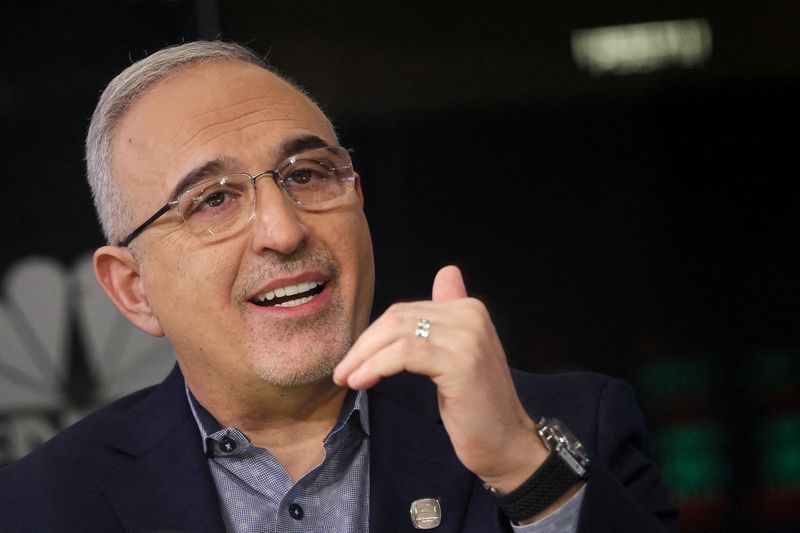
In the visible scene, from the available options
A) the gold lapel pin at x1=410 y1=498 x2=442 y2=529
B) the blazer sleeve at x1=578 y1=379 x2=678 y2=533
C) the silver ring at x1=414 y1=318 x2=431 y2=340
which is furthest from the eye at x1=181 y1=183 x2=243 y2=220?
the blazer sleeve at x1=578 y1=379 x2=678 y2=533

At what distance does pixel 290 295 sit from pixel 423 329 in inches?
16.1

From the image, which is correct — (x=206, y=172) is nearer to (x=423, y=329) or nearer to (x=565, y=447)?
(x=423, y=329)

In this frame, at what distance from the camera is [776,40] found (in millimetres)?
2871

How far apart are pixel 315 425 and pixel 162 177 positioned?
1.84ft

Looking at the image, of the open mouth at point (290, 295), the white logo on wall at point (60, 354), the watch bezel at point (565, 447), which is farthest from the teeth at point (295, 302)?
the white logo on wall at point (60, 354)

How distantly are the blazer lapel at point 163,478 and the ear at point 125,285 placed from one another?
18 cm

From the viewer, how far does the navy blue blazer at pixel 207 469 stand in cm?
193

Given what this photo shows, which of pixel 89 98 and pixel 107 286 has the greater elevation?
pixel 89 98

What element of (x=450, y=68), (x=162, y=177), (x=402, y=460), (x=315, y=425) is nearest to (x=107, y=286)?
(x=162, y=177)

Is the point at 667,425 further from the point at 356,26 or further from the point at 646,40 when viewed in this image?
the point at 356,26

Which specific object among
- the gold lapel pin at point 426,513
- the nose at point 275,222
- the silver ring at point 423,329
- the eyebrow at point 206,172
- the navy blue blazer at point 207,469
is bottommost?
the gold lapel pin at point 426,513

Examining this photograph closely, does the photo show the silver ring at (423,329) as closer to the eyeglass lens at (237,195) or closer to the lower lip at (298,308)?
the lower lip at (298,308)

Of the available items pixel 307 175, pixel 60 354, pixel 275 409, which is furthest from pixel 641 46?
pixel 60 354

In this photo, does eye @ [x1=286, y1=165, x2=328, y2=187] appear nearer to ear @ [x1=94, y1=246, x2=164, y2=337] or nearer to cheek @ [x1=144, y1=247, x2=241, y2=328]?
cheek @ [x1=144, y1=247, x2=241, y2=328]
